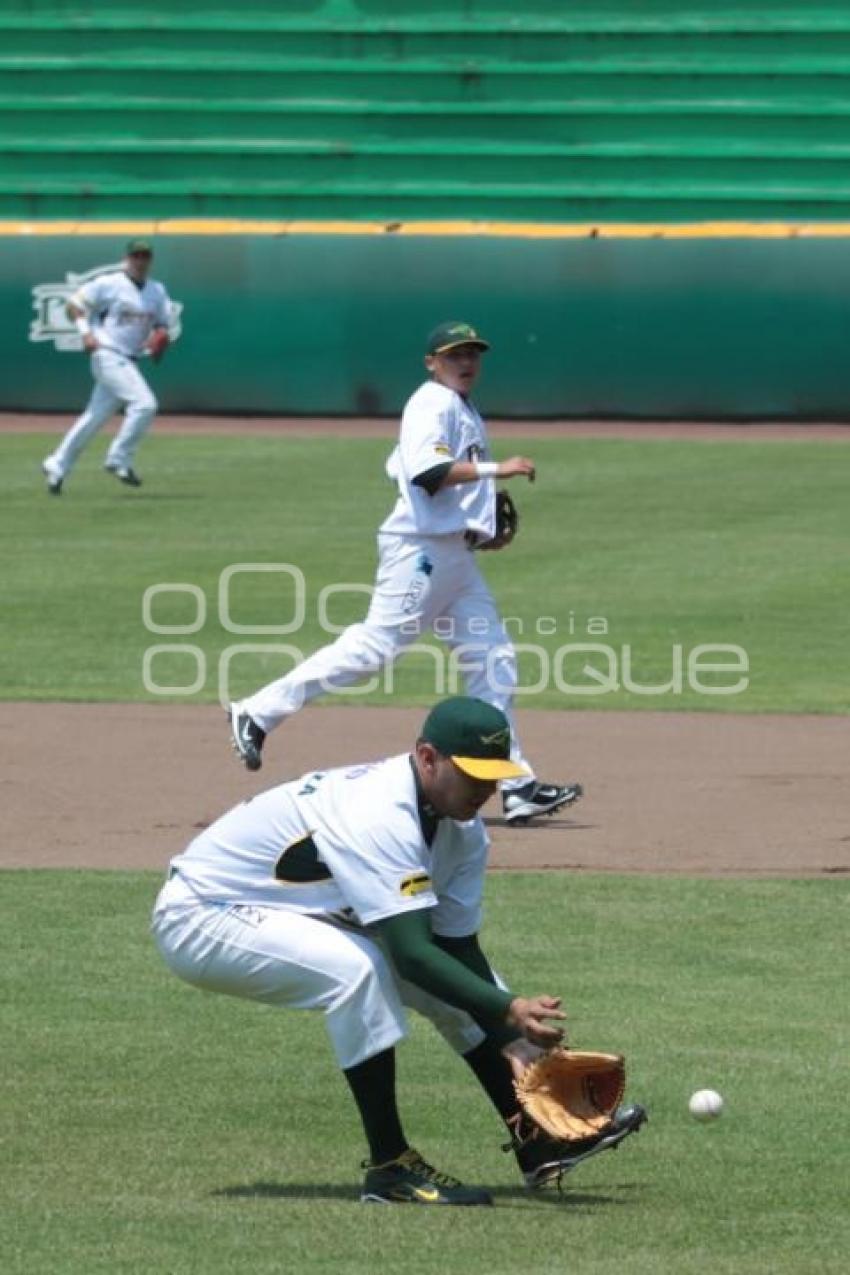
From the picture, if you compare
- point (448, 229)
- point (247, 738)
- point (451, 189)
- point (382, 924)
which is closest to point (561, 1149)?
point (382, 924)

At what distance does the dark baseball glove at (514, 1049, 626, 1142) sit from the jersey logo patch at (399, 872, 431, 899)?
0.47 m

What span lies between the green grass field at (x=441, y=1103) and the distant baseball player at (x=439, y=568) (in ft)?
4.06

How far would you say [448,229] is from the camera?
28.8 metres

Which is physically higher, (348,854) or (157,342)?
(157,342)

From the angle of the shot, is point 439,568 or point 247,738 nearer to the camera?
point 439,568

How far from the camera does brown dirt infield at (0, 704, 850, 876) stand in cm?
1021

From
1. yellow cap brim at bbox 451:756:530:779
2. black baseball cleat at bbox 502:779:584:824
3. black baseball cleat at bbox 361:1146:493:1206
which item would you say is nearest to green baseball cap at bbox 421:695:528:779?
yellow cap brim at bbox 451:756:530:779

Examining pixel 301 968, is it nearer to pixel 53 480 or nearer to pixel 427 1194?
pixel 427 1194

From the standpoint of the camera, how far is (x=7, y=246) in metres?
29.7

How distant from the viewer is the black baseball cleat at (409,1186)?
19.6ft

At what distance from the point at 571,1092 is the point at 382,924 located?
61cm

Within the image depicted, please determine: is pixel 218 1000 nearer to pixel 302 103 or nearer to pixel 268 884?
pixel 268 884

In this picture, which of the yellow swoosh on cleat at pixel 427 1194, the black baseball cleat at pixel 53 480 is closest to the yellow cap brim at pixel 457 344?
the yellow swoosh on cleat at pixel 427 1194

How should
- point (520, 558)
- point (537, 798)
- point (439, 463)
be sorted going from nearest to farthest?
point (439, 463)
point (537, 798)
point (520, 558)
